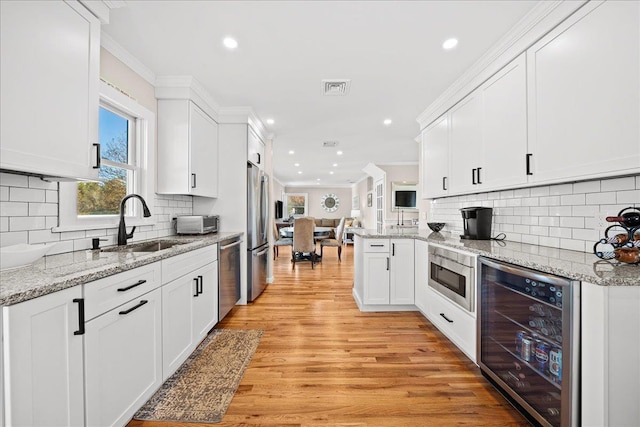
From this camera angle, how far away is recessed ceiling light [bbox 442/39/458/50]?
84.3 inches

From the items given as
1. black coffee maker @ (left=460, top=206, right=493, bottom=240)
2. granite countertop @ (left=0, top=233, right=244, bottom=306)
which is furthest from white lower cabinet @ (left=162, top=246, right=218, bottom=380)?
black coffee maker @ (left=460, top=206, right=493, bottom=240)

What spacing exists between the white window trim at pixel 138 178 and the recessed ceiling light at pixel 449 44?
266 cm

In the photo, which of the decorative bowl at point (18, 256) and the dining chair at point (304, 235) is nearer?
the decorative bowl at point (18, 256)

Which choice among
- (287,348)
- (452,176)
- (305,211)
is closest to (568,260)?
(452,176)

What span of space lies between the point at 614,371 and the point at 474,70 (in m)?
2.39

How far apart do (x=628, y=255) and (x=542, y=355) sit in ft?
2.01

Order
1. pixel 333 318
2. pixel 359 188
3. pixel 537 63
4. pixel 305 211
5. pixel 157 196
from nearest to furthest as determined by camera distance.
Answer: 1. pixel 537 63
2. pixel 157 196
3. pixel 333 318
4. pixel 359 188
5. pixel 305 211

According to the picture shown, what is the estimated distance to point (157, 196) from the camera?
281 centimetres

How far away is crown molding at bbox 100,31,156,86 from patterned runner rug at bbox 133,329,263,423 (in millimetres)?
2523

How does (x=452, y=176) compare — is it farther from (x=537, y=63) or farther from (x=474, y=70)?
(x=537, y=63)

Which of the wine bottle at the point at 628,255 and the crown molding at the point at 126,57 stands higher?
the crown molding at the point at 126,57

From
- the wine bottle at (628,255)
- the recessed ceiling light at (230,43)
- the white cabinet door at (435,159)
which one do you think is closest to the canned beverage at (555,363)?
the wine bottle at (628,255)

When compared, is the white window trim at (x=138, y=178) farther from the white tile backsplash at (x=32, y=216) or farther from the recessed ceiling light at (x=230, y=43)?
the recessed ceiling light at (x=230, y=43)

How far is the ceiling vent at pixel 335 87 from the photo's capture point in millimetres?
2777
